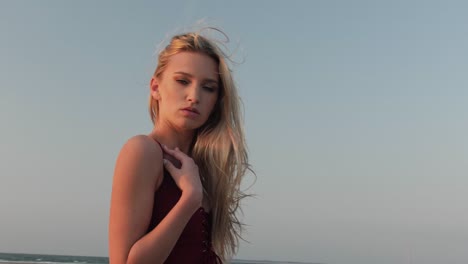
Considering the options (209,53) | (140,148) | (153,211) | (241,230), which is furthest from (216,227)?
(209,53)

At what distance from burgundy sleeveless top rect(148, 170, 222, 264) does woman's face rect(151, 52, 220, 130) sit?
0.95ft

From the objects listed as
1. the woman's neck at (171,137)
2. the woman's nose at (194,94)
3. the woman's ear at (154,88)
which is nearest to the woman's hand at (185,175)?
the woman's neck at (171,137)

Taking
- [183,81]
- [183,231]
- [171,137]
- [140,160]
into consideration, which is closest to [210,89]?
[183,81]

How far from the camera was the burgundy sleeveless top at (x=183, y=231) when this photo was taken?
2.12 m

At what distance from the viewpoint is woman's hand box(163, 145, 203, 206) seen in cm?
211

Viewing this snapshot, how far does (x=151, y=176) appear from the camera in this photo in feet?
6.86

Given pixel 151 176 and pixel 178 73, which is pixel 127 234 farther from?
pixel 178 73

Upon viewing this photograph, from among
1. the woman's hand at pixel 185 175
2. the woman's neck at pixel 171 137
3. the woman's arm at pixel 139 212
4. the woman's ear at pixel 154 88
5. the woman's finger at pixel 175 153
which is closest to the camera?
the woman's arm at pixel 139 212

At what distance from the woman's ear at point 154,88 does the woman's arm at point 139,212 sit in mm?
438

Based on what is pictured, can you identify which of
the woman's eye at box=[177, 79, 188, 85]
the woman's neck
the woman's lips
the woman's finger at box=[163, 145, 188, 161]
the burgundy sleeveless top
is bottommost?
the burgundy sleeveless top

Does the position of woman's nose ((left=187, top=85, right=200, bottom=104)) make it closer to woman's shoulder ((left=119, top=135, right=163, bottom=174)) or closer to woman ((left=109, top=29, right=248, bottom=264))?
woman ((left=109, top=29, right=248, bottom=264))

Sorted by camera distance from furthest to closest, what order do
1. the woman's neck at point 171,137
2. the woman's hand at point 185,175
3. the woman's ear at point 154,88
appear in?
the woman's ear at point 154,88
the woman's neck at point 171,137
the woman's hand at point 185,175

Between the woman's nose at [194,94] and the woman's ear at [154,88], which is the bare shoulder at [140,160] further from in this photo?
the woman's ear at [154,88]

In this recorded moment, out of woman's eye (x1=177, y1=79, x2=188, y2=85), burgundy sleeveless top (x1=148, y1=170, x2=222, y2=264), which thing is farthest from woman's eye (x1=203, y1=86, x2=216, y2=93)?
burgundy sleeveless top (x1=148, y1=170, x2=222, y2=264)
